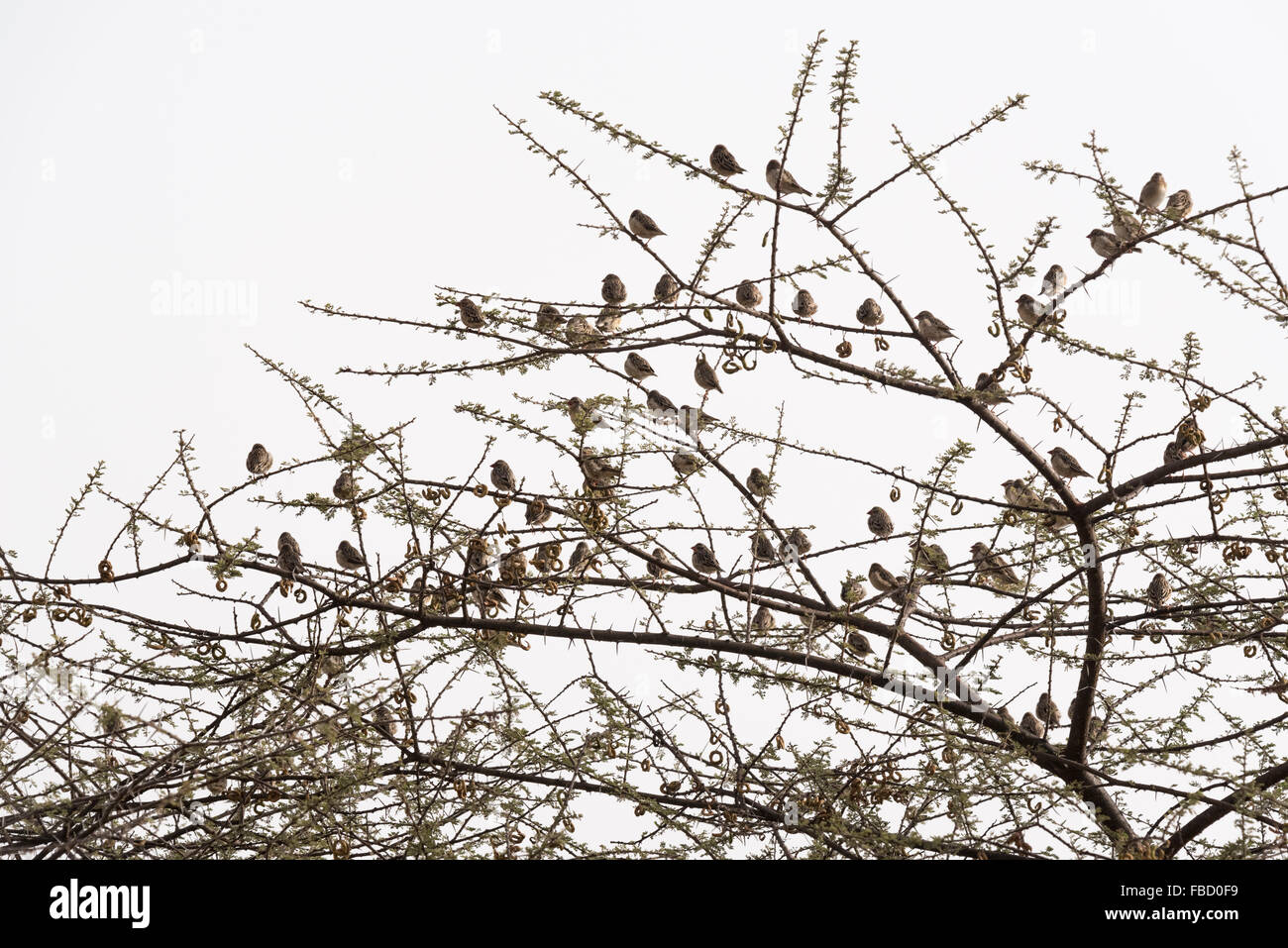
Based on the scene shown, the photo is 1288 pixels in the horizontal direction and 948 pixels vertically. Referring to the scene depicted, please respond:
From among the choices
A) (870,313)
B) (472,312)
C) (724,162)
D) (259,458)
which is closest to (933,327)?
(870,313)

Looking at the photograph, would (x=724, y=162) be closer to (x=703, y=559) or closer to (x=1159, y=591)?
(x=703, y=559)

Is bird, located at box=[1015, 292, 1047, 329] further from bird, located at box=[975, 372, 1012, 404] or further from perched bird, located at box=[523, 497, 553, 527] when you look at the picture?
perched bird, located at box=[523, 497, 553, 527]

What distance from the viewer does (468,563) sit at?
3.99 metres

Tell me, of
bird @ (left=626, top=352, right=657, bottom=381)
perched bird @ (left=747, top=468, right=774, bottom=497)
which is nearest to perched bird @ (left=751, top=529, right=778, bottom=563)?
perched bird @ (left=747, top=468, right=774, bottom=497)

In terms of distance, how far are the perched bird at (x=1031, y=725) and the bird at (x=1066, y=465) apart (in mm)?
947

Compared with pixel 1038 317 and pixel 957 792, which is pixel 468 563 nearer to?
pixel 957 792

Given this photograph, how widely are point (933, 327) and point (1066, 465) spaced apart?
71 cm

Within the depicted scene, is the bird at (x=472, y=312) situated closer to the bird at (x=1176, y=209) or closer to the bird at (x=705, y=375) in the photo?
the bird at (x=705, y=375)

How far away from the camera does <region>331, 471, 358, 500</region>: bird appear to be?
159 inches

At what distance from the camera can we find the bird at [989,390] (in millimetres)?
3857

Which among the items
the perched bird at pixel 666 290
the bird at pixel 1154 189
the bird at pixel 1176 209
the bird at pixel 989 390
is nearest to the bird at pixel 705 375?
the perched bird at pixel 666 290
